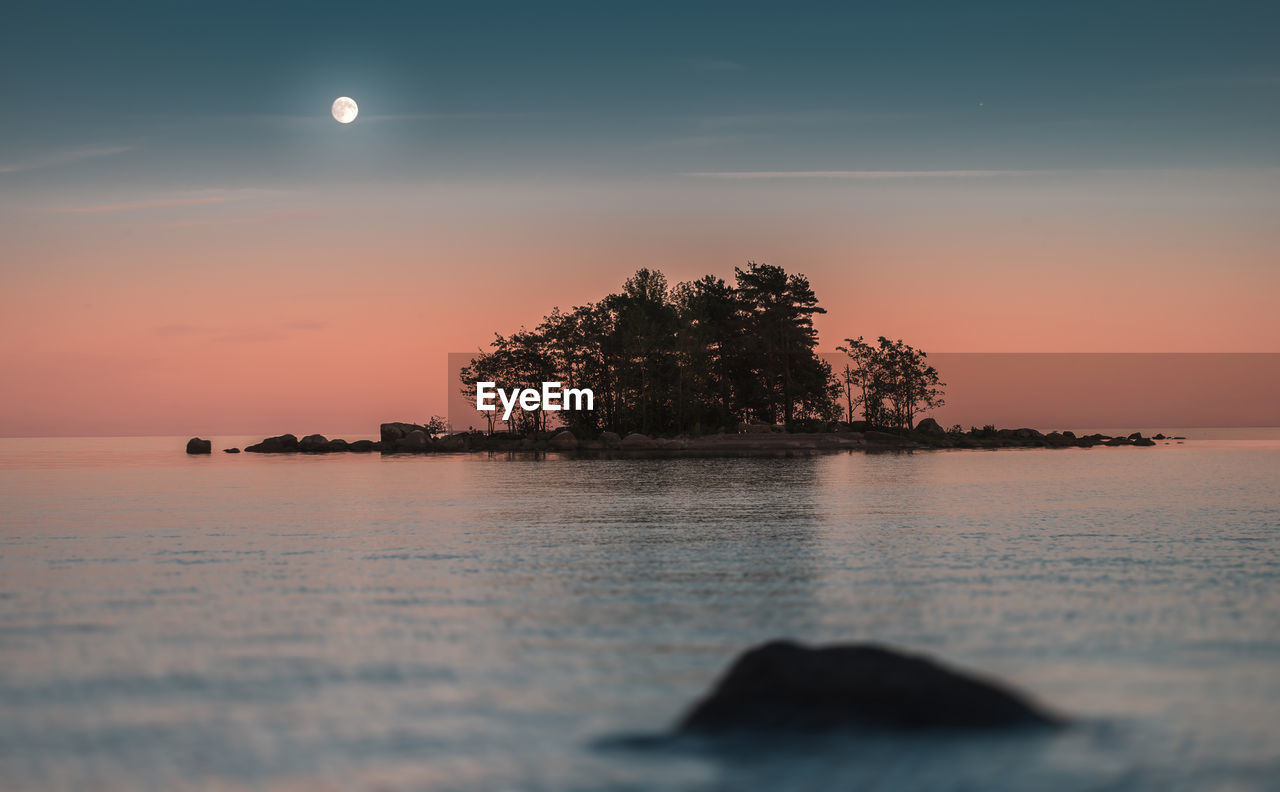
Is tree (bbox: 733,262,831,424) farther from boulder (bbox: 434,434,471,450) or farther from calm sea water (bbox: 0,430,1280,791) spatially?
calm sea water (bbox: 0,430,1280,791)

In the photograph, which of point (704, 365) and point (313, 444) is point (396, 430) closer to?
point (313, 444)

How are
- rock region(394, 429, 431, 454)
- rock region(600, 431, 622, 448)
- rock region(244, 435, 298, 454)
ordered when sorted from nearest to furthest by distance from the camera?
rock region(600, 431, 622, 448), rock region(394, 429, 431, 454), rock region(244, 435, 298, 454)

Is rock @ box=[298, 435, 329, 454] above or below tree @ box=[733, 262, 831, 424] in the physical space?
below

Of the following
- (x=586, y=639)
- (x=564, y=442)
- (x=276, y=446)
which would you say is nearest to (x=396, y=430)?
(x=276, y=446)

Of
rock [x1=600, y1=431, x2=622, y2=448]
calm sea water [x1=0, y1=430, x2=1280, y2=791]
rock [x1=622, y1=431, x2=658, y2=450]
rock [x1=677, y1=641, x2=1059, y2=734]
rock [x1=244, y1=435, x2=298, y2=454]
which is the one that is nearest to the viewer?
calm sea water [x1=0, y1=430, x2=1280, y2=791]

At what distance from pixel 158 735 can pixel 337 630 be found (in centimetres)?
539

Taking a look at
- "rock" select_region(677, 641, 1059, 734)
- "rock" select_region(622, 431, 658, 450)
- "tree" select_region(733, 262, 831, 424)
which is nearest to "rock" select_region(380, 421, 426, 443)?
"rock" select_region(622, 431, 658, 450)

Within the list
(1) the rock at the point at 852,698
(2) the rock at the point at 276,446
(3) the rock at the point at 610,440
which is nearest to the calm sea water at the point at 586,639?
(1) the rock at the point at 852,698

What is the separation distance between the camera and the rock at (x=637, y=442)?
114 metres

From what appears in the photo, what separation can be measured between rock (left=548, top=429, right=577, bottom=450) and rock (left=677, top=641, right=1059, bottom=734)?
4253 inches

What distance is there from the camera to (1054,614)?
17141mm

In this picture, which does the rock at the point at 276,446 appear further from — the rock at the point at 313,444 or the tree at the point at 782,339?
the tree at the point at 782,339

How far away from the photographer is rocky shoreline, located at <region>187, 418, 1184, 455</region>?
370 ft

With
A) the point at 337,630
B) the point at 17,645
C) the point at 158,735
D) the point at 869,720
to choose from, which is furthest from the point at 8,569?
the point at 869,720
